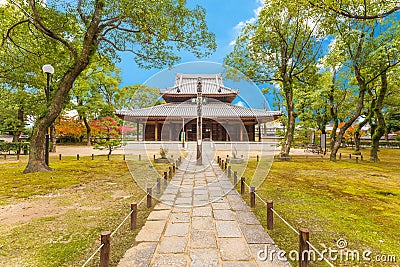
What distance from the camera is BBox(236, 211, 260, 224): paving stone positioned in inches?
152

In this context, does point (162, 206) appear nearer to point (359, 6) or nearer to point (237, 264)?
point (237, 264)

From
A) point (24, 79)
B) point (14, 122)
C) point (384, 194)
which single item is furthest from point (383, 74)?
point (14, 122)

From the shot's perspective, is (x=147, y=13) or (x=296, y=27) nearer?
(x=147, y=13)

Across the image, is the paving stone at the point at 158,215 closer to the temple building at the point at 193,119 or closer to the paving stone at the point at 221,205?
the paving stone at the point at 221,205

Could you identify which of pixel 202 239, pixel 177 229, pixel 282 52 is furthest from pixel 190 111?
pixel 202 239

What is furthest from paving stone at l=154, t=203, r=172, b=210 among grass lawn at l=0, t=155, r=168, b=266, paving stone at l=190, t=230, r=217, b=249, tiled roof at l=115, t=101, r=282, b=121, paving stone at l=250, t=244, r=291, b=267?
tiled roof at l=115, t=101, r=282, b=121

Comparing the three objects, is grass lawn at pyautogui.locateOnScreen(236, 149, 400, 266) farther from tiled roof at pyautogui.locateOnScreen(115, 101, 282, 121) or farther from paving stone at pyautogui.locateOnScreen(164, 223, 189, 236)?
tiled roof at pyautogui.locateOnScreen(115, 101, 282, 121)

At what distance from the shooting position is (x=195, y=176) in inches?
312

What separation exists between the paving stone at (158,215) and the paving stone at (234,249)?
137 centimetres

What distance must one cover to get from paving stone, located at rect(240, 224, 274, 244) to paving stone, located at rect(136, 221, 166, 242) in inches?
56.5

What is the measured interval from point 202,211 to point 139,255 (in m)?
1.89

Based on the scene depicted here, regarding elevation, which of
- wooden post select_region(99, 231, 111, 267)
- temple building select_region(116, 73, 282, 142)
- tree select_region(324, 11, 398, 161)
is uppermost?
tree select_region(324, 11, 398, 161)

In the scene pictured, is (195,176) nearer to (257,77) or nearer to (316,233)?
(316,233)

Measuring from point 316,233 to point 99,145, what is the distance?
547 inches
